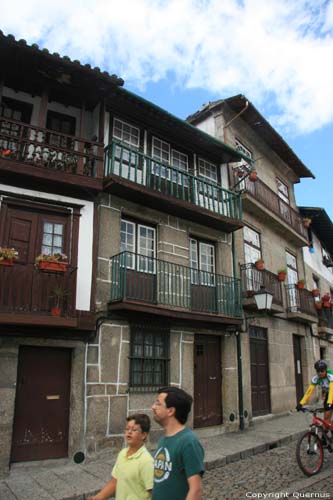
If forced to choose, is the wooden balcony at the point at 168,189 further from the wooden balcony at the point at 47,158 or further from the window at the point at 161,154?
the wooden balcony at the point at 47,158

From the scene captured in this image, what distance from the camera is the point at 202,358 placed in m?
10.6

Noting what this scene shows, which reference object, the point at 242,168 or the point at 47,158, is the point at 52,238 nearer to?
the point at 47,158

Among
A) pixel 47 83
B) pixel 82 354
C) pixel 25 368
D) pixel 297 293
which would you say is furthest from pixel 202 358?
pixel 47 83

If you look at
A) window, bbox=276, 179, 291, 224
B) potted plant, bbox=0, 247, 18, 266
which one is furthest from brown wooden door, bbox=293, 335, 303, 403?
potted plant, bbox=0, 247, 18, 266

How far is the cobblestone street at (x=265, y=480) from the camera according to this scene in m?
5.54

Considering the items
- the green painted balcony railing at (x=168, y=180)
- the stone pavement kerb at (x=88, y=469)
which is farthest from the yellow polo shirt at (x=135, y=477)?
the green painted balcony railing at (x=168, y=180)

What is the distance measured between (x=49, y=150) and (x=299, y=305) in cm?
1051

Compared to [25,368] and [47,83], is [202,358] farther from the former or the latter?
[47,83]

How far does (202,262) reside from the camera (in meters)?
11.4

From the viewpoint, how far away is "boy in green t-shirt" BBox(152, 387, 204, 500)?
252 centimetres

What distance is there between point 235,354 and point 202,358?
1.20 metres

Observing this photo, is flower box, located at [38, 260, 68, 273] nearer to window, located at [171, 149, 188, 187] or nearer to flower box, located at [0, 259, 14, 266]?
flower box, located at [0, 259, 14, 266]

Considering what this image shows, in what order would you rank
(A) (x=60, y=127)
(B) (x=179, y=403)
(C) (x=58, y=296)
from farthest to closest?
(A) (x=60, y=127)
(C) (x=58, y=296)
(B) (x=179, y=403)

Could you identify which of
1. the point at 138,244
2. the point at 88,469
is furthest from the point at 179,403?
the point at 138,244
